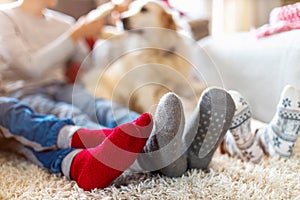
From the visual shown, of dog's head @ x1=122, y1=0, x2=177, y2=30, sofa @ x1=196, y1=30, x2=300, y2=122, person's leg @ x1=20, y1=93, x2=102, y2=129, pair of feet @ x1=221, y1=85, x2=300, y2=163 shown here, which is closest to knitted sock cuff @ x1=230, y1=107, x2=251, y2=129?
pair of feet @ x1=221, y1=85, x2=300, y2=163

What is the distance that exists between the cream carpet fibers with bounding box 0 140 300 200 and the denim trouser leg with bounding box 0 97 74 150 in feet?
0.22

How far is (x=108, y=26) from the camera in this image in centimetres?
141

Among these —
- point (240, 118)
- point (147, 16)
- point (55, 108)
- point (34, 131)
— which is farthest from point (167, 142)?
point (147, 16)

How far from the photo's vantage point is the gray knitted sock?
2.36ft

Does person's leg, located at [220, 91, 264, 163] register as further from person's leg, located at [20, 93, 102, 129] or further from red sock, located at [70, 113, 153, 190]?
person's leg, located at [20, 93, 102, 129]

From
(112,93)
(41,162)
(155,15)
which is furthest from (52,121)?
(155,15)

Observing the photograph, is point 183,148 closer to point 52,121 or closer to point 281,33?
point 52,121

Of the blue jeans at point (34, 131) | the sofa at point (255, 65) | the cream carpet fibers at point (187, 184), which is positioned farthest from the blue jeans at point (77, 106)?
the sofa at point (255, 65)

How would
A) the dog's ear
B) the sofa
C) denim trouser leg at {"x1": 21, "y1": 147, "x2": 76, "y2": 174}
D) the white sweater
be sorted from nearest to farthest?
denim trouser leg at {"x1": 21, "y1": 147, "x2": 76, "y2": 174}, the sofa, the white sweater, the dog's ear

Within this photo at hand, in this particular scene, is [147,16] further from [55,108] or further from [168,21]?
[55,108]

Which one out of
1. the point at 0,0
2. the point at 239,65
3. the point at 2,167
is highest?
the point at 0,0

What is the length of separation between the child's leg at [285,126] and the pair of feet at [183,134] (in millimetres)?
184

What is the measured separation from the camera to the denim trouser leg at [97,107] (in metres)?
0.99

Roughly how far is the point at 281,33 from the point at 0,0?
37.7 inches
